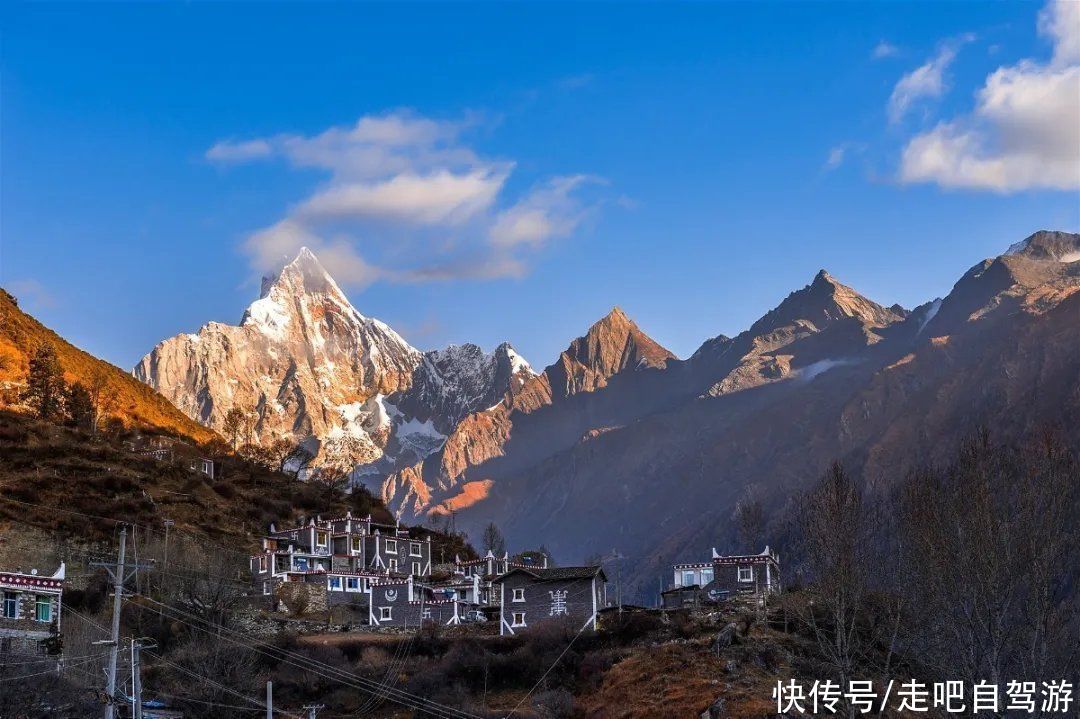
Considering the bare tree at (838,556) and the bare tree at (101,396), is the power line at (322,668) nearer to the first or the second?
the bare tree at (838,556)

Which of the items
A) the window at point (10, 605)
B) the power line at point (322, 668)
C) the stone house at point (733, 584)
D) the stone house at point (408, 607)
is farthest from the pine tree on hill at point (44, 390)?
the stone house at point (733, 584)

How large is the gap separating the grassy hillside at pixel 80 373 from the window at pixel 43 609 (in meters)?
59.0

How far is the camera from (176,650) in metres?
67.7

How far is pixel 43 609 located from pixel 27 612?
4.23ft

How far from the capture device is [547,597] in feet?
253

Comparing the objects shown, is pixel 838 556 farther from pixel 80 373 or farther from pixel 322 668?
pixel 80 373

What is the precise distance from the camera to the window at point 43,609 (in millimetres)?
61875

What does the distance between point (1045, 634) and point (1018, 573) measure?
283 centimetres

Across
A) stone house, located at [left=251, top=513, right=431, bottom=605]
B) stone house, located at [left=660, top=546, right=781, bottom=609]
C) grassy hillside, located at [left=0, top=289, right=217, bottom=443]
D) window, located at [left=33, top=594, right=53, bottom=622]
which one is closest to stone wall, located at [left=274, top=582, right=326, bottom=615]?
stone house, located at [left=251, top=513, right=431, bottom=605]

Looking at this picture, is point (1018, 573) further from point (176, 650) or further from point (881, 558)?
point (176, 650)

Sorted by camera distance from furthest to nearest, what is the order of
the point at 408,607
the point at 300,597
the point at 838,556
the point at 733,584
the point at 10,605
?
the point at 300,597, the point at 408,607, the point at 733,584, the point at 10,605, the point at 838,556

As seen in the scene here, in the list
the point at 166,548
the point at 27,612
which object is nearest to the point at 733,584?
the point at 166,548

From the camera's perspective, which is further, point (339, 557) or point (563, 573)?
point (339, 557)

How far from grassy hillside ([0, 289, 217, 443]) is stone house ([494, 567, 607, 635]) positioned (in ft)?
206
